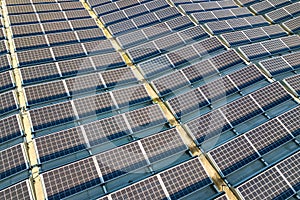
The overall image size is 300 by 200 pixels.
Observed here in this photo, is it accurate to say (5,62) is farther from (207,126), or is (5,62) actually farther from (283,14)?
(283,14)

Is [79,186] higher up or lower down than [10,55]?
lower down

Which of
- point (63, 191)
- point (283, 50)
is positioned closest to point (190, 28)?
point (283, 50)

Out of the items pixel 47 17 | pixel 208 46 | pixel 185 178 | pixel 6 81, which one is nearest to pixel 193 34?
pixel 208 46

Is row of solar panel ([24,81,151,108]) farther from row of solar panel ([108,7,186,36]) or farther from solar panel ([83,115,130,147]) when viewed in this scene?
row of solar panel ([108,7,186,36])

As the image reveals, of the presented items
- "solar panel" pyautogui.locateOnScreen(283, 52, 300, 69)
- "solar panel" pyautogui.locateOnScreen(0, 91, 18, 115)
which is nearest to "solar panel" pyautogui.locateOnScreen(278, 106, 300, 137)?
"solar panel" pyautogui.locateOnScreen(283, 52, 300, 69)

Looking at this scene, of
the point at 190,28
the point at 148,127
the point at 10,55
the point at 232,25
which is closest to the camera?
the point at 148,127

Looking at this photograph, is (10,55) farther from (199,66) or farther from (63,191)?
(199,66)
